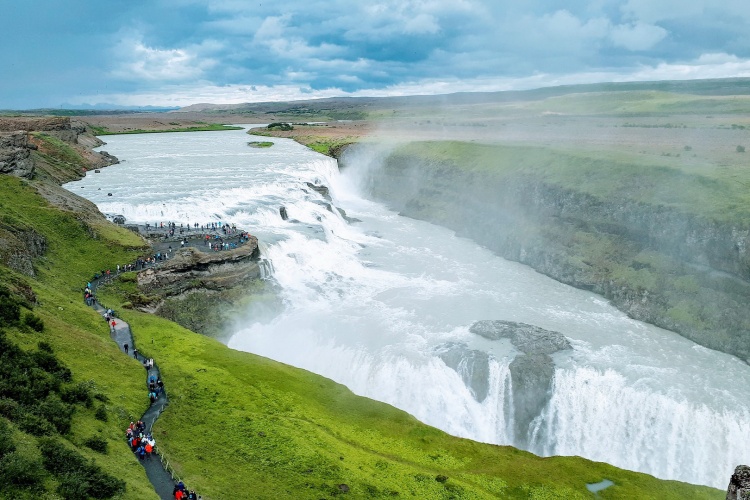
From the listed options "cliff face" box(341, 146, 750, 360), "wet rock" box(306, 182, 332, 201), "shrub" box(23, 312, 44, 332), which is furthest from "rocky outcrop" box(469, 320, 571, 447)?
"wet rock" box(306, 182, 332, 201)

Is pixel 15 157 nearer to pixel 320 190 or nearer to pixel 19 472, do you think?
pixel 320 190

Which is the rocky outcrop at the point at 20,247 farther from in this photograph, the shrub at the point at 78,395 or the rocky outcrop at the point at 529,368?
the rocky outcrop at the point at 529,368

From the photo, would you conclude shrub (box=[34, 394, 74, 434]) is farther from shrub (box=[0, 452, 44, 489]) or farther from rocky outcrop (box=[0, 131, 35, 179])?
rocky outcrop (box=[0, 131, 35, 179])

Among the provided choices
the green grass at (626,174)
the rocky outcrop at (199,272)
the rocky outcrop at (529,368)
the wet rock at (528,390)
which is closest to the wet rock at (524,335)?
the rocky outcrop at (529,368)

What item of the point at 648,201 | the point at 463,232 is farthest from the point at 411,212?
the point at 648,201

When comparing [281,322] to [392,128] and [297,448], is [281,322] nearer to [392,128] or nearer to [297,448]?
[297,448]
